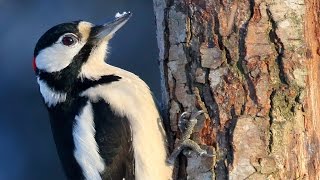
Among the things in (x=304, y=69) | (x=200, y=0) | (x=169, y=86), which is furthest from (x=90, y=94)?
(x=304, y=69)

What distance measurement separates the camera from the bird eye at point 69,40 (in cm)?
399

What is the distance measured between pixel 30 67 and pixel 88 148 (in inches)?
195

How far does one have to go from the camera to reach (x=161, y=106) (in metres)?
3.79

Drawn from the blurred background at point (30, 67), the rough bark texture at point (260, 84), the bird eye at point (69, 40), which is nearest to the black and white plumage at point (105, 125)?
the bird eye at point (69, 40)

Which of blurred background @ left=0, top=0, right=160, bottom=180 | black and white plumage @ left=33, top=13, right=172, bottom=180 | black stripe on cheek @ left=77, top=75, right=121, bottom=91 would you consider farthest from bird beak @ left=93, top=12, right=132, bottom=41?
blurred background @ left=0, top=0, right=160, bottom=180

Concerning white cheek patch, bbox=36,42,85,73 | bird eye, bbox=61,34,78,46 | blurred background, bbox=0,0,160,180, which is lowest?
blurred background, bbox=0,0,160,180

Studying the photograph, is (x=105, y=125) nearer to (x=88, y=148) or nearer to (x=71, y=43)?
(x=88, y=148)

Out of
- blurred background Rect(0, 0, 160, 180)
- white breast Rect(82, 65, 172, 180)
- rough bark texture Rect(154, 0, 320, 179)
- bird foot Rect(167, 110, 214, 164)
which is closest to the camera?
rough bark texture Rect(154, 0, 320, 179)

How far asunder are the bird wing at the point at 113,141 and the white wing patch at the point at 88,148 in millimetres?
20

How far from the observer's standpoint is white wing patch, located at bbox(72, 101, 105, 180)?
369 centimetres

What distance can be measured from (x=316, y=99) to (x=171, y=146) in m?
0.67

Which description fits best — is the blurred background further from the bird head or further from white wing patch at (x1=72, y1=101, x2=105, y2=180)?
white wing patch at (x1=72, y1=101, x2=105, y2=180)

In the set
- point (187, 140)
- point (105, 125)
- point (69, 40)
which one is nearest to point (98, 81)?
point (105, 125)

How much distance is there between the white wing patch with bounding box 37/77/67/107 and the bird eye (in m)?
0.21
